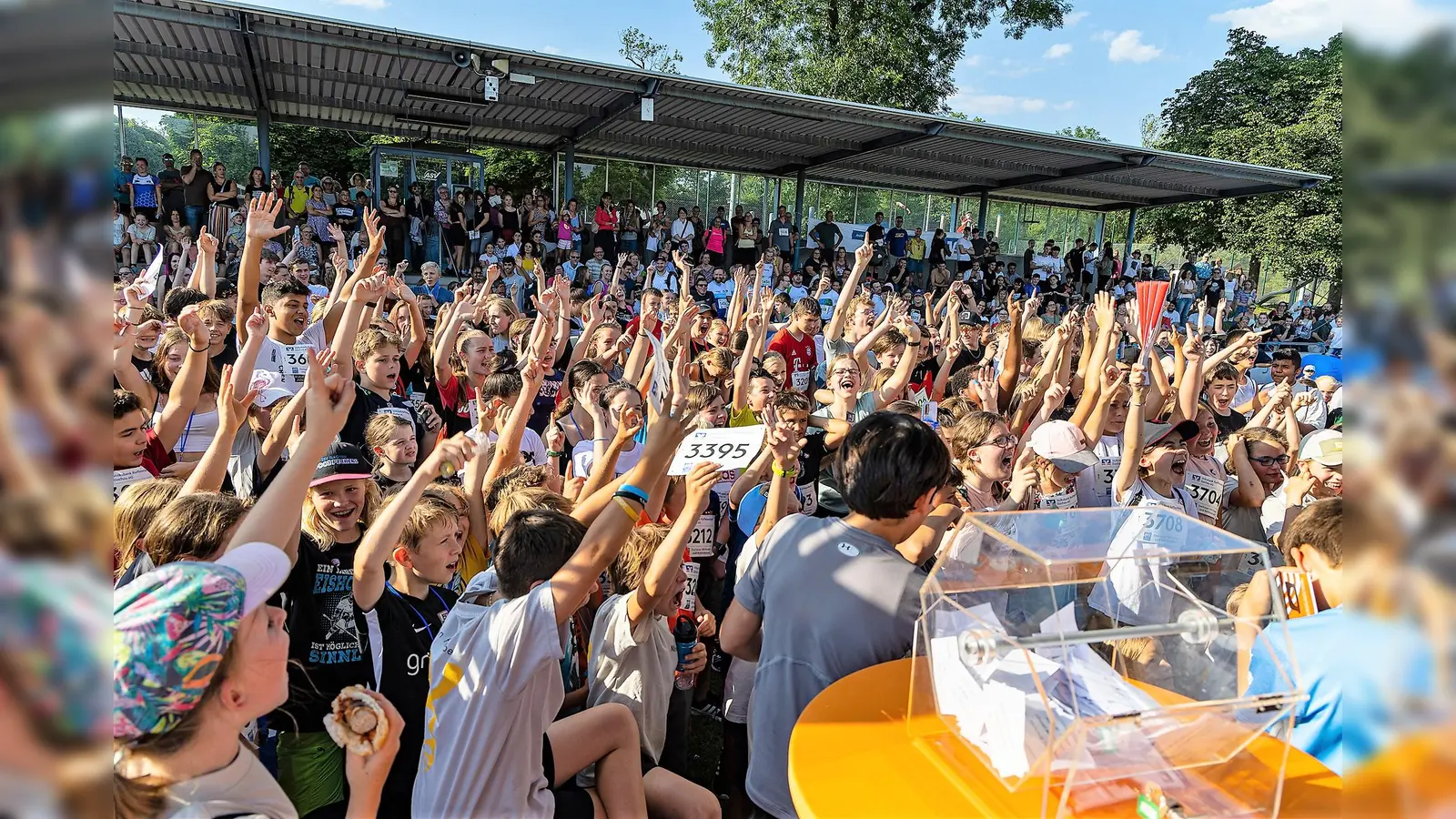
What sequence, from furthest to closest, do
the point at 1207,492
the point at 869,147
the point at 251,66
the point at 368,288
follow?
1. the point at 869,147
2. the point at 251,66
3. the point at 1207,492
4. the point at 368,288

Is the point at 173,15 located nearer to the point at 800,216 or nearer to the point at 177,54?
the point at 177,54

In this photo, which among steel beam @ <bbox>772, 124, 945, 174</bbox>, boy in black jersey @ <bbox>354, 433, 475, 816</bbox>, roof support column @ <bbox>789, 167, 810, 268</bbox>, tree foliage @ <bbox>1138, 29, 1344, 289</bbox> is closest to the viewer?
boy in black jersey @ <bbox>354, 433, 475, 816</bbox>

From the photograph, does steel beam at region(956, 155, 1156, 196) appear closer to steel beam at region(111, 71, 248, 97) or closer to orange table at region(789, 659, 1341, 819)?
steel beam at region(111, 71, 248, 97)

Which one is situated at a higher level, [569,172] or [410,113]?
[410,113]

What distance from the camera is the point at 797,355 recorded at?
24.7 ft

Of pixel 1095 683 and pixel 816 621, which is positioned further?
pixel 816 621

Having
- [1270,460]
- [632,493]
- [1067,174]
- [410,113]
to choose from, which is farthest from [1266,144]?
[632,493]

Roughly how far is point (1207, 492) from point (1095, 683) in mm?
3009

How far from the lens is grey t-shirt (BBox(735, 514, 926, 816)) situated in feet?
7.48

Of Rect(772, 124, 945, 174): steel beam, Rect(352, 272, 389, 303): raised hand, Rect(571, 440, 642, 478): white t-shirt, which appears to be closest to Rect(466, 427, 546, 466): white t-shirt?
Rect(571, 440, 642, 478): white t-shirt

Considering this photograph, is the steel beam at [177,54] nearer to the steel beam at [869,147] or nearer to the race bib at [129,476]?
the race bib at [129,476]

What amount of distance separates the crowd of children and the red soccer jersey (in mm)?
1924

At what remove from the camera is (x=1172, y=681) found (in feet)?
7.00

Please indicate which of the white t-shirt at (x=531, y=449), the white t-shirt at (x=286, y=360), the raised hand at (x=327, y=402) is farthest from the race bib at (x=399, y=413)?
the raised hand at (x=327, y=402)
